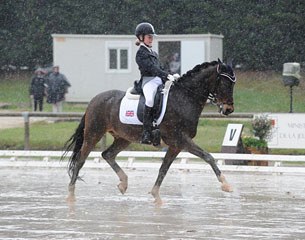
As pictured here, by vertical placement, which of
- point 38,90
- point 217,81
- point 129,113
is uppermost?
point 217,81

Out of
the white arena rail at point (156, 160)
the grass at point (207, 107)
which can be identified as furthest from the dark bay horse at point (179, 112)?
the grass at point (207, 107)

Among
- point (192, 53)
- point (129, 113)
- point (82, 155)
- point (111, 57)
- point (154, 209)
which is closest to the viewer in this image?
point (154, 209)

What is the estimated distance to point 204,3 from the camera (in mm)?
39531

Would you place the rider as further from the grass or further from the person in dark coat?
the person in dark coat

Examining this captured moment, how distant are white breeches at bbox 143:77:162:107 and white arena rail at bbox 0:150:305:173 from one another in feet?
14.4

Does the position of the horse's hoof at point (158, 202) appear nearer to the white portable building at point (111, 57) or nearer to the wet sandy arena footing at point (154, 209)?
the wet sandy arena footing at point (154, 209)

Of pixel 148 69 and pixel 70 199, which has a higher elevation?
pixel 148 69

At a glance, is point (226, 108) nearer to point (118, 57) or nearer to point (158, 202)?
point (158, 202)

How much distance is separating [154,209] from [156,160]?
7396 mm

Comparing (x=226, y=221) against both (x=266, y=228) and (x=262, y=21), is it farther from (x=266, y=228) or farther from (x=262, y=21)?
(x=262, y=21)

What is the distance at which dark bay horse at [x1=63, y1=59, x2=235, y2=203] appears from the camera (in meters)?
11.6

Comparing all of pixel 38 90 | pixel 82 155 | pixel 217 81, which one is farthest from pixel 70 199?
pixel 38 90

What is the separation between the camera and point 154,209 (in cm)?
1102

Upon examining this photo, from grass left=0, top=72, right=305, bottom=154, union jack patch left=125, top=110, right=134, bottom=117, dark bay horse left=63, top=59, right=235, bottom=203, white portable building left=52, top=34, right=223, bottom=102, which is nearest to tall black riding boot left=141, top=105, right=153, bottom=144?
dark bay horse left=63, top=59, right=235, bottom=203
